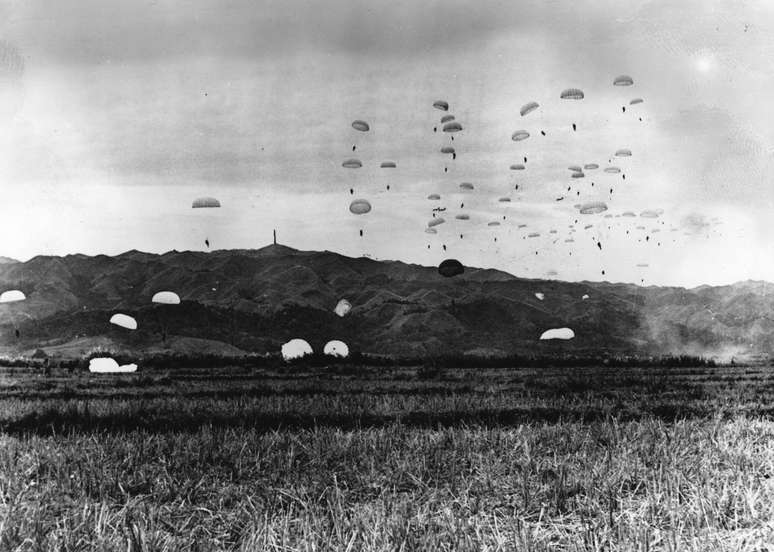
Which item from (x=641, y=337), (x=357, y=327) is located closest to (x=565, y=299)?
(x=641, y=337)

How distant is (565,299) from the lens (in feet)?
407

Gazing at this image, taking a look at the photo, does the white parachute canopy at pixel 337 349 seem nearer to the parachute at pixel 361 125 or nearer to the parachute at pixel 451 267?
the parachute at pixel 451 267

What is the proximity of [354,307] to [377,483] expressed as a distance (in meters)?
102

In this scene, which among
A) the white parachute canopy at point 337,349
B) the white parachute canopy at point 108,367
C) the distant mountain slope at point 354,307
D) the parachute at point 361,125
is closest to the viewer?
the parachute at point 361,125

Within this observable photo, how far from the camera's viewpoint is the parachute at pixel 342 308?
104156 millimetres

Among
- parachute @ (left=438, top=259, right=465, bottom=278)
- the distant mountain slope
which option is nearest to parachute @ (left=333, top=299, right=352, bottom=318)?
the distant mountain slope

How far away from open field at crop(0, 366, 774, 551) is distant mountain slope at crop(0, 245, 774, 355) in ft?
199

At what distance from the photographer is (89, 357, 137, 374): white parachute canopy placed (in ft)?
103

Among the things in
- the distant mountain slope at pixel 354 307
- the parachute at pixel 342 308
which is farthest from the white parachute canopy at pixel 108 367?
the parachute at pixel 342 308

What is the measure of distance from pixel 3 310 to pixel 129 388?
235 feet

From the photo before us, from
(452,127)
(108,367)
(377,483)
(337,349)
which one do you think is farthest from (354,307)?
(377,483)

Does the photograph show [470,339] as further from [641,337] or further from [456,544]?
[456,544]

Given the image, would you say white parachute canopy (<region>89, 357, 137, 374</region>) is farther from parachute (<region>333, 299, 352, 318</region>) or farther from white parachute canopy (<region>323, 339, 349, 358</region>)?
parachute (<region>333, 299, 352, 318</region>)

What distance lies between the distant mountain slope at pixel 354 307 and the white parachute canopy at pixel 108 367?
38.1m
